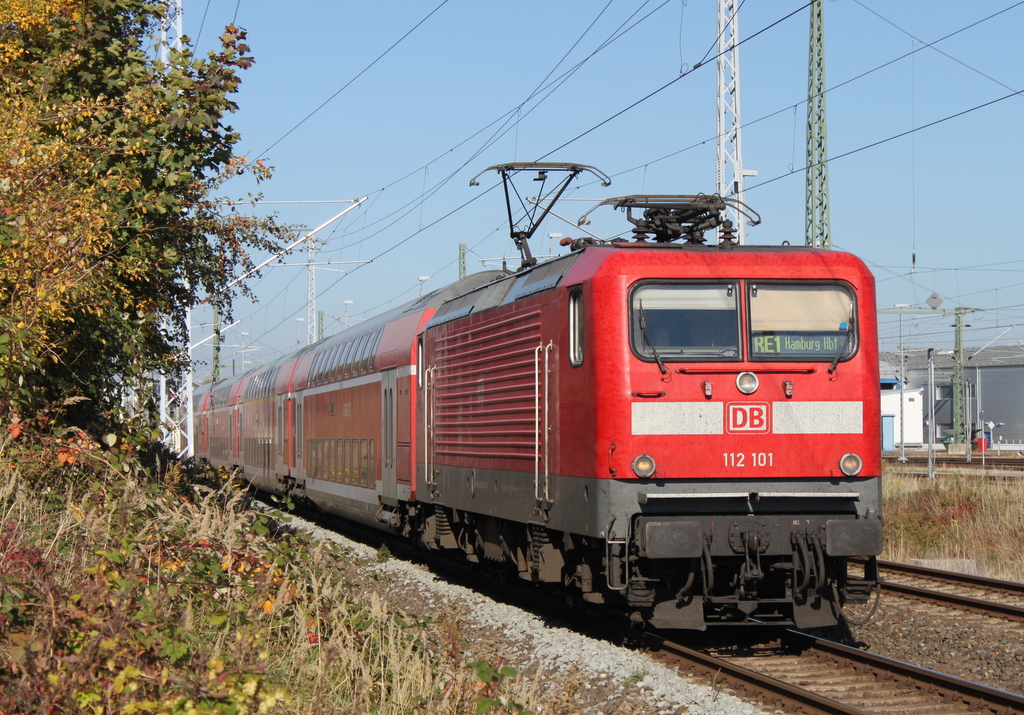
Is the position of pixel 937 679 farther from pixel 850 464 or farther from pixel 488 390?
pixel 488 390

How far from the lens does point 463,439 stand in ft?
39.3

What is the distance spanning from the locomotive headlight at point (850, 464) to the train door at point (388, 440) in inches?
307

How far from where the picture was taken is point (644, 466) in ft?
27.1

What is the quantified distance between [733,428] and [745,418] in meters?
0.12

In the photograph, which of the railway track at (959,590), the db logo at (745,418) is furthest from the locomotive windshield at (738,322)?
the railway track at (959,590)

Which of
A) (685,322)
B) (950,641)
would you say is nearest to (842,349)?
(685,322)

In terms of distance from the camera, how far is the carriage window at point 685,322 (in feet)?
27.7

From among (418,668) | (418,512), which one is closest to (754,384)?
(418,668)

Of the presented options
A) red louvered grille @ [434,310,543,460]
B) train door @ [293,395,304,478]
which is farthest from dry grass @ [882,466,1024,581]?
train door @ [293,395,304,478]

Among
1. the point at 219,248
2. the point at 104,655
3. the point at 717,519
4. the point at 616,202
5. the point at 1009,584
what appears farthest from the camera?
the point at 219,248

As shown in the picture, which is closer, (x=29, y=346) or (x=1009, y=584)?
(x=29, y=346)

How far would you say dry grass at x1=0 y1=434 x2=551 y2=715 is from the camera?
4.94 m

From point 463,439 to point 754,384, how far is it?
4.33 metres

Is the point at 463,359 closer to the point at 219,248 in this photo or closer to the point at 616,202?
the point at 616,202
